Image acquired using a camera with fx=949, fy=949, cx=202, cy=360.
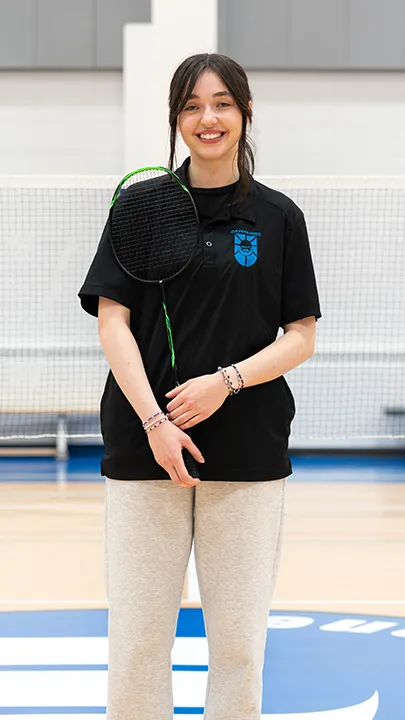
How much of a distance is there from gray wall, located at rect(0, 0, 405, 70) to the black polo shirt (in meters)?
6.95

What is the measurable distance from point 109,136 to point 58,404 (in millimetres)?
2636

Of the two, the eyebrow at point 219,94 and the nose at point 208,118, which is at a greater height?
the eyebrow at point 219,94

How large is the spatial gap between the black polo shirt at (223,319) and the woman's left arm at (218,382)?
0.04 metres

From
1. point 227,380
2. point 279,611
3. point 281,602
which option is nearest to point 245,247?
point 227,380

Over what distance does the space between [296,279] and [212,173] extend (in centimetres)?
31

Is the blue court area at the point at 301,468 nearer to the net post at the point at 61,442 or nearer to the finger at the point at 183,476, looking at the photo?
the net post at the point at 61,442

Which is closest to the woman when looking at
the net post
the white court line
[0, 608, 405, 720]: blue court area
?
[0, 608, 405, 720]: blue court area

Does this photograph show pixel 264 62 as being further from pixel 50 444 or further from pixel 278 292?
pixel 278 292

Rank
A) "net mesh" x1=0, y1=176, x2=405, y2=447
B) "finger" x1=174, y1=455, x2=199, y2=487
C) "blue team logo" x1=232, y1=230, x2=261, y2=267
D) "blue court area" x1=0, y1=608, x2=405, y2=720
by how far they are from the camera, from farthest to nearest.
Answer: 1. "net mesh" x1=0, y1=176, x2=405, y2=447
2. "blue court area" x1=0, y1=608, x2=405, y2=720
3. "blue team logo" x1=232, y1=230, x2=261, y2=267
4. "finger" x1=174, y1=455, x2=199, y2=487

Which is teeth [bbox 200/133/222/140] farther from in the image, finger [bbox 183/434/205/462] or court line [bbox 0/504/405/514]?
court line [bbox 0/504/405/514]

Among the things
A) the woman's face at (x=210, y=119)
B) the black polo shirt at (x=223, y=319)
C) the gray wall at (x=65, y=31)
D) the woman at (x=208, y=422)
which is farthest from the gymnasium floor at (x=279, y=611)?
the gray wall at (x=65, y=31)

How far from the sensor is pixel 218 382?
6.77 feet

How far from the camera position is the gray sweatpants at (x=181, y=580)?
2.13 metres

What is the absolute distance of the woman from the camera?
2.12 m
